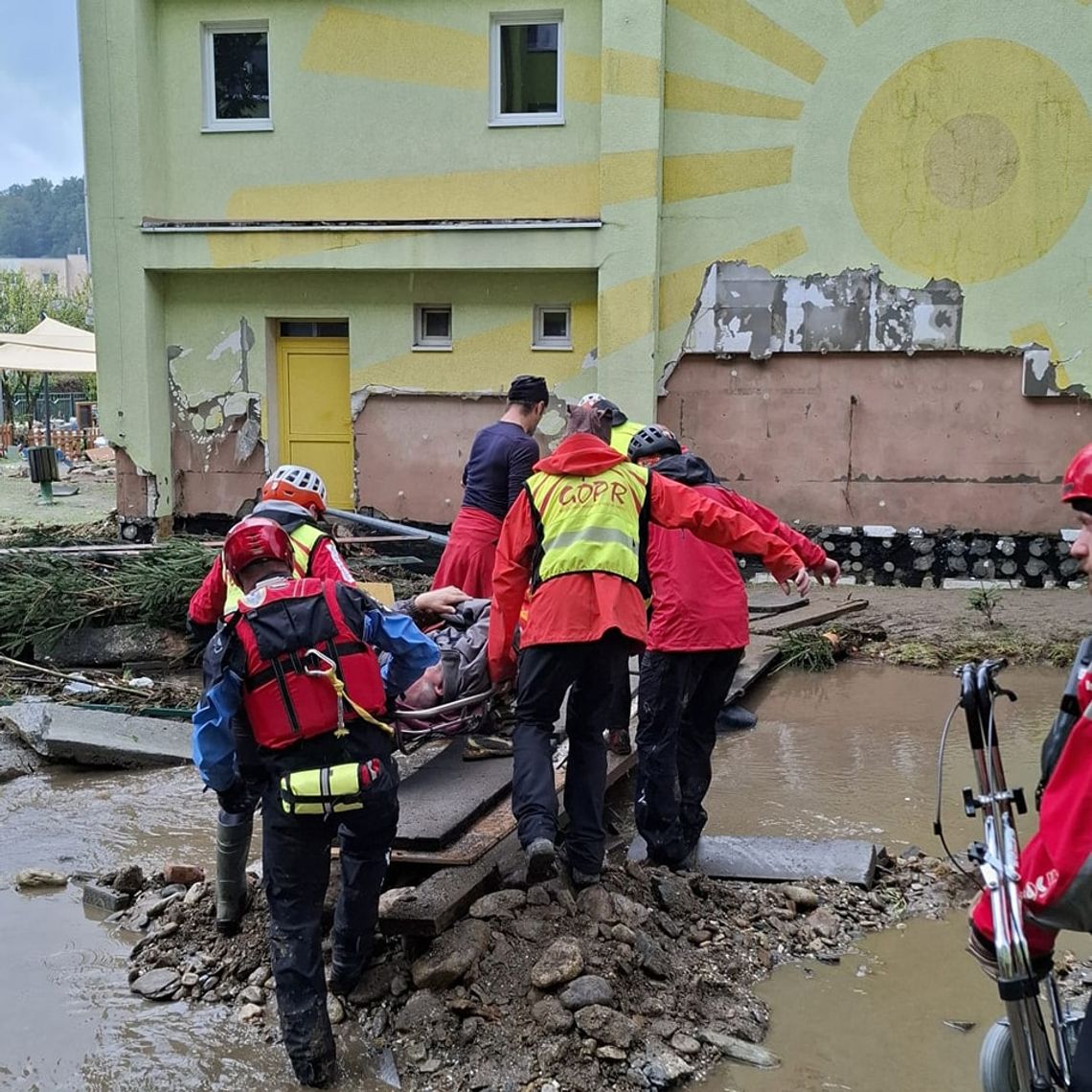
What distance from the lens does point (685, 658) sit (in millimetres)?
4758

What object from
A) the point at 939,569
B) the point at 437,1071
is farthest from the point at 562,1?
the point at 437,1071

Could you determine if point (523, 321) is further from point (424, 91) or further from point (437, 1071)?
point (437, 1071)

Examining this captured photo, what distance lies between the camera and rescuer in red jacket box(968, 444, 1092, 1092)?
224 cm

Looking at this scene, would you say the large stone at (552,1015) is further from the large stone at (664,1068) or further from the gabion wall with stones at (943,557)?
the gabion wall with stones at (943,557)

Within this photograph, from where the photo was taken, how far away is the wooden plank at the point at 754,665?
301 inches

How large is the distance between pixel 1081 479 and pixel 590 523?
2062mm

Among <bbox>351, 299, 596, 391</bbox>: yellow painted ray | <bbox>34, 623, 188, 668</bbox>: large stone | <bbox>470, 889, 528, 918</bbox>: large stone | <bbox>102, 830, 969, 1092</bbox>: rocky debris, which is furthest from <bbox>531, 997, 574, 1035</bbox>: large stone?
<bbox>351, 299, 596, 391</bbox>: yellow painted ray

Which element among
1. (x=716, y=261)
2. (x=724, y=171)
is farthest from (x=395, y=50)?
(x=716, y=261)

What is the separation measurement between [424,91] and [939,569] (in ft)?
23.3

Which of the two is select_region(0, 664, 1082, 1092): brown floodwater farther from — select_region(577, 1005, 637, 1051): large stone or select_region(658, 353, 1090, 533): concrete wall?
select_region(658, 353, 1090, 533): concrete wall

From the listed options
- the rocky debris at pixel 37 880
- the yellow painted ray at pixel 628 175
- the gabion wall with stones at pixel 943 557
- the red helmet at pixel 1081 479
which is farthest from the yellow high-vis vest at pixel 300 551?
the yellow painted ray at pixel 628 175

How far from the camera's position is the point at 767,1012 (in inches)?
149

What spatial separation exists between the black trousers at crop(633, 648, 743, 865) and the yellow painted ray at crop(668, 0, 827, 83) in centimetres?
801

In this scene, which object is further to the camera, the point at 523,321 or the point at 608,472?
the point at 523,321
